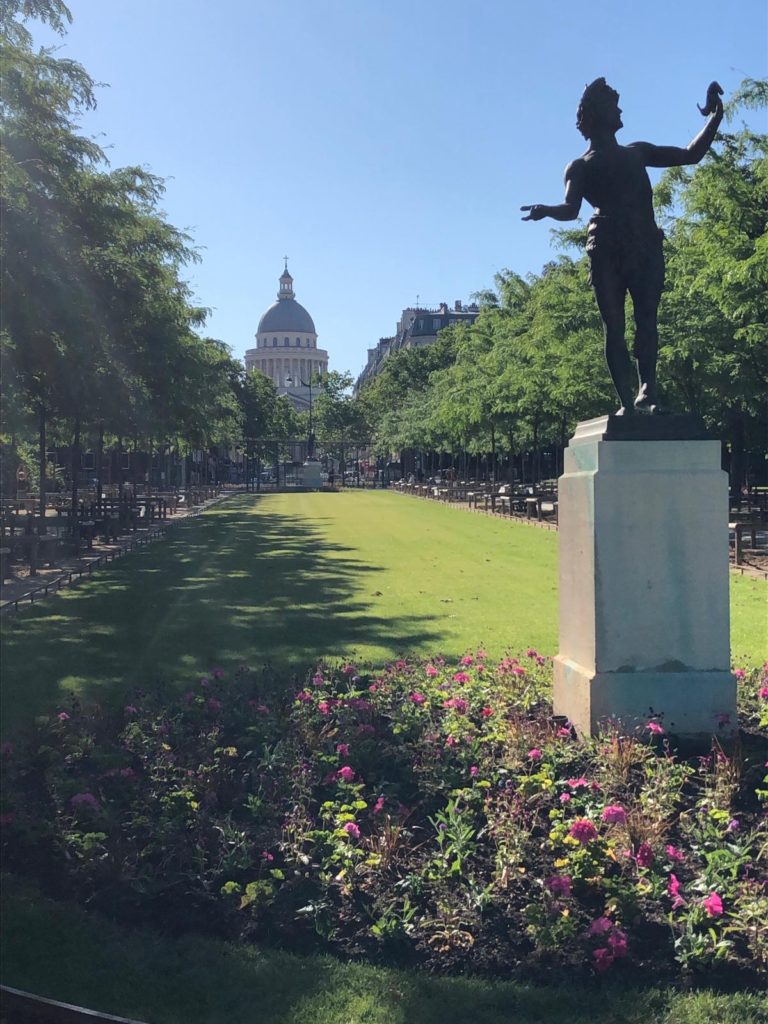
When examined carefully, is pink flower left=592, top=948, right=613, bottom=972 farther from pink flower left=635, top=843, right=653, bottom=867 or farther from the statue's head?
the statue's head

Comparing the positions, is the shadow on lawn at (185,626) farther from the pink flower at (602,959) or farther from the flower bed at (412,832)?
the pink flower at (602,959)

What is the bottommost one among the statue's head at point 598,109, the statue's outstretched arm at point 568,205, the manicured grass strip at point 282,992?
the manicured grass strip at point 282,992

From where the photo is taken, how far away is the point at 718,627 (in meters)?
6.12

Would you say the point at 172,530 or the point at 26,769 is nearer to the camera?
the point at 26,769

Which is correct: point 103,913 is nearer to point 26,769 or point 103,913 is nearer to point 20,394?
point 26,769

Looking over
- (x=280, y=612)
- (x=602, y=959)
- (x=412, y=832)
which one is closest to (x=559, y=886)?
(x=602, y=959)

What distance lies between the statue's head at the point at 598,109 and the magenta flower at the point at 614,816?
4528 millimetres

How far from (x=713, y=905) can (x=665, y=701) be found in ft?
7.37

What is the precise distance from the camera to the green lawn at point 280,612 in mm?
9297

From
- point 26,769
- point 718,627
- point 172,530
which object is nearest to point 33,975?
point 26,769

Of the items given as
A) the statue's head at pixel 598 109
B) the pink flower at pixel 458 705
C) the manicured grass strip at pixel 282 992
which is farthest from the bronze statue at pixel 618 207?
the manicured grass strip at pixel 282 992

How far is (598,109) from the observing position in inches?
260

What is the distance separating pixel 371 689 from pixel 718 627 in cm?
256

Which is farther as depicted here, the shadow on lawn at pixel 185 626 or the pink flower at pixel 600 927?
the shadow on lawn at pixel 185 626
